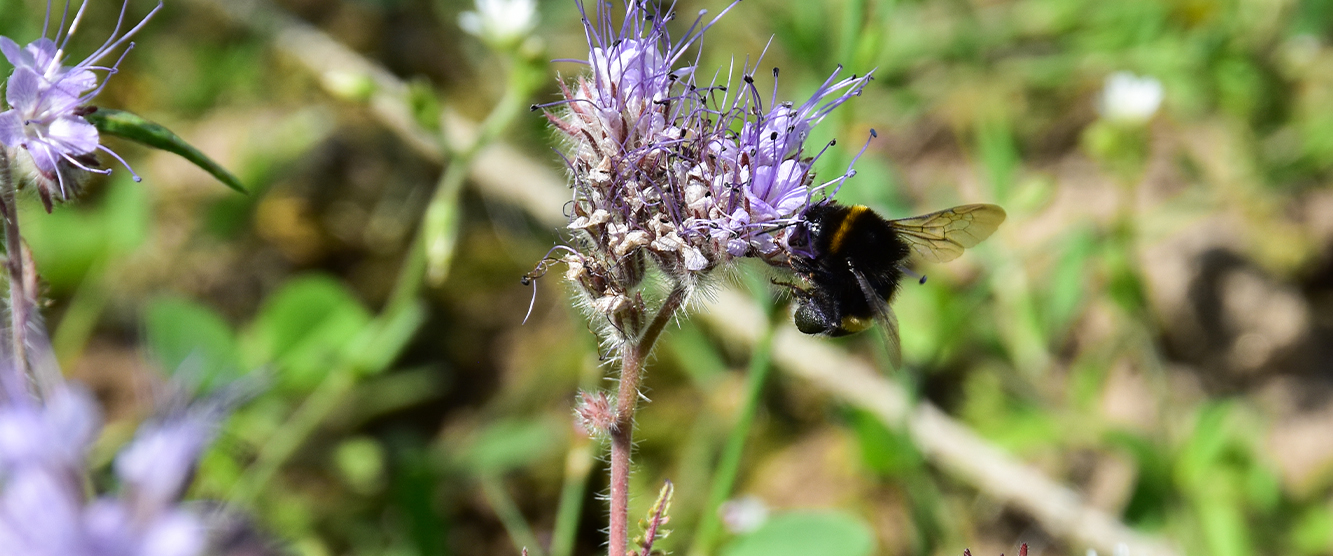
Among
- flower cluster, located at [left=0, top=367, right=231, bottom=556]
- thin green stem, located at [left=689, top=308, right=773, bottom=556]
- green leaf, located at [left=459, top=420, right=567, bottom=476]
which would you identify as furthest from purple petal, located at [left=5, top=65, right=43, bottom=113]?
green leaf, located at [left=459, top=420, right=567, bottom=476]

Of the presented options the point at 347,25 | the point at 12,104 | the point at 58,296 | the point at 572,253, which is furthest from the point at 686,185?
the point at 347,25

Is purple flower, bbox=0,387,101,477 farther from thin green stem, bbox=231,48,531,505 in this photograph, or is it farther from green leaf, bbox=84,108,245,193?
thin green stem, bbox=231,48,531,505

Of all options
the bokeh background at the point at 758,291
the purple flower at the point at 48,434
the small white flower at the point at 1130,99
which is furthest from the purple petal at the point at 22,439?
the small white flower at the point at 1130,99

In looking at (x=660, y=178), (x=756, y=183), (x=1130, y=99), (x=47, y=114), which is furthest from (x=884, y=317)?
(x=1130, y=99)

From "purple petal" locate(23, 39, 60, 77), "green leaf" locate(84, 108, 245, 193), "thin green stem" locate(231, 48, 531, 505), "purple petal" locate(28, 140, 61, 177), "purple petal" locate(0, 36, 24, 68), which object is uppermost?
"thin green stem" locate(231, 48, 531, 505)

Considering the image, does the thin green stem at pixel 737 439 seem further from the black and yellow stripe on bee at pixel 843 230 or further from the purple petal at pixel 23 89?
the purple petal at pixel 23 89
